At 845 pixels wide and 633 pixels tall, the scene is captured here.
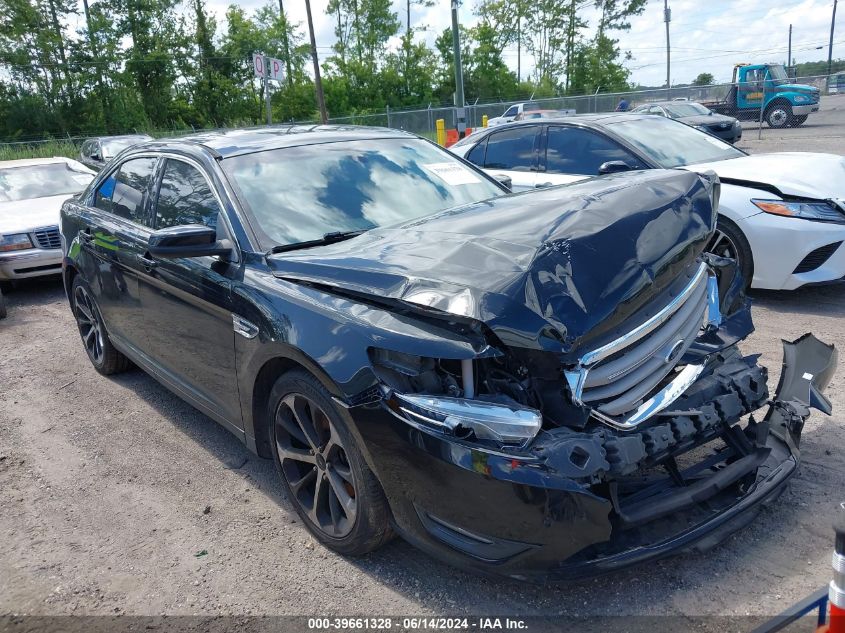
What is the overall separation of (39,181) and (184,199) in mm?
7602

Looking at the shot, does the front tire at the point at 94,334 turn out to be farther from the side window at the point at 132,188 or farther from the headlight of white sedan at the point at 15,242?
the headlight of white sedan at the point at 15,242

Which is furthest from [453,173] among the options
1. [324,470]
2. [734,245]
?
[734,245]

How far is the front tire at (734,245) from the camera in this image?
537cm

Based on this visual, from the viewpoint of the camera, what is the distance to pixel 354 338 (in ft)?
8.02

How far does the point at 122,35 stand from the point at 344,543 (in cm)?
4648

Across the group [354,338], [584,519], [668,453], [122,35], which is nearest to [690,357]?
[668,453]

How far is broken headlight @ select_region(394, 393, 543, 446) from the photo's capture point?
2143mm

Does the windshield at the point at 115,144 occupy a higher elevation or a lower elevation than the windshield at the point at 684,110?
higher

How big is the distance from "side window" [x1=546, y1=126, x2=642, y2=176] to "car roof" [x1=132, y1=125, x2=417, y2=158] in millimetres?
2705

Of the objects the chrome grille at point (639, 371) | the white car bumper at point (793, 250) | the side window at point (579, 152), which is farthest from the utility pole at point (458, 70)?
the chrome grille at point (639, 371)

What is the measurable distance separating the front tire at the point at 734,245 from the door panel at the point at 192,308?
3.98 meters

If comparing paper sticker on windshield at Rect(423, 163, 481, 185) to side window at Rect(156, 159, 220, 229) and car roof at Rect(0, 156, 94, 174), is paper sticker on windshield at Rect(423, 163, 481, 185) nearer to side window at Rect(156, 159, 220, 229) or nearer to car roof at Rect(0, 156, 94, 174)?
side window at Rect(156, 159, 220, 229)

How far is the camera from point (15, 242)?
26.5 ft

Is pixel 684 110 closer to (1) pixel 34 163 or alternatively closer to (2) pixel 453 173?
(1) pixel 34 163
